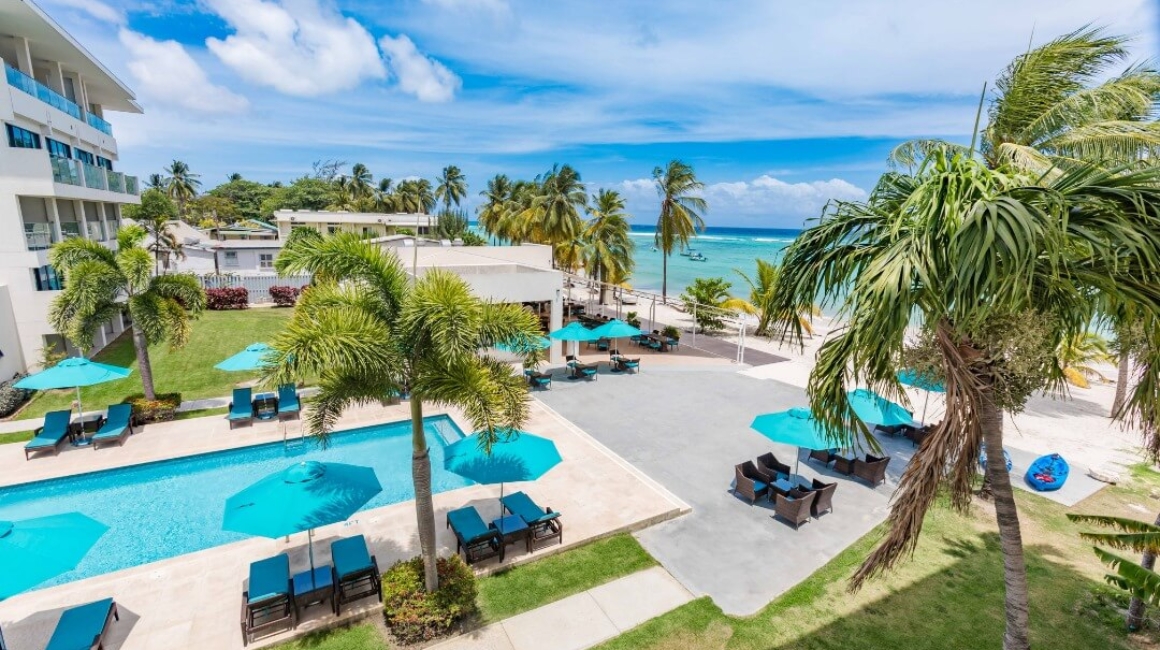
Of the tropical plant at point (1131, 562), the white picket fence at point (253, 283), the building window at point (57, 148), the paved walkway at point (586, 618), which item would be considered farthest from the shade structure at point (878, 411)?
the white picket fence at point (253, 283)

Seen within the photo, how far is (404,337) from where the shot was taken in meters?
7.52

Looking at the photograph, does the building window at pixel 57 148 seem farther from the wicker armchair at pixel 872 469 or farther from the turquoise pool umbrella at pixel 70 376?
the wicker armchair at pixel 872 469

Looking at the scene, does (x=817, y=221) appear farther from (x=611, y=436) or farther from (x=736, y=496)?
(x=611, y=436)

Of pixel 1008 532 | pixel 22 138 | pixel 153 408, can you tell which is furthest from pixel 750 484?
pixel 22 138

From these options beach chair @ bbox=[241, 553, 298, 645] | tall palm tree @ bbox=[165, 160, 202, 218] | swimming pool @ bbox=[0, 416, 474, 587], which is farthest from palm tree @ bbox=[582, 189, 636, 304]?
A: tall palm tree @ bbox=[165, 160, 202, 218]

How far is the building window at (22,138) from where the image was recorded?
18.6 metres

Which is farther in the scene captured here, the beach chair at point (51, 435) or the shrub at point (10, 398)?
the shrub at point (10, 398)

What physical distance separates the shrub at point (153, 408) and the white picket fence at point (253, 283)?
18671 millimetres

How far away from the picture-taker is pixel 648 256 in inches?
5699

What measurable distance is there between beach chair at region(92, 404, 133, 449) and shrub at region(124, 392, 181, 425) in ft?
1.43

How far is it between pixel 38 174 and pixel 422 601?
21958 millimetres

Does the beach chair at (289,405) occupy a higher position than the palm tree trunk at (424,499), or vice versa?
the palm tree trunk at (424,499)

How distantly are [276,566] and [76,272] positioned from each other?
11.8 meters

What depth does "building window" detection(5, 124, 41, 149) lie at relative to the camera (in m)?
18.6
